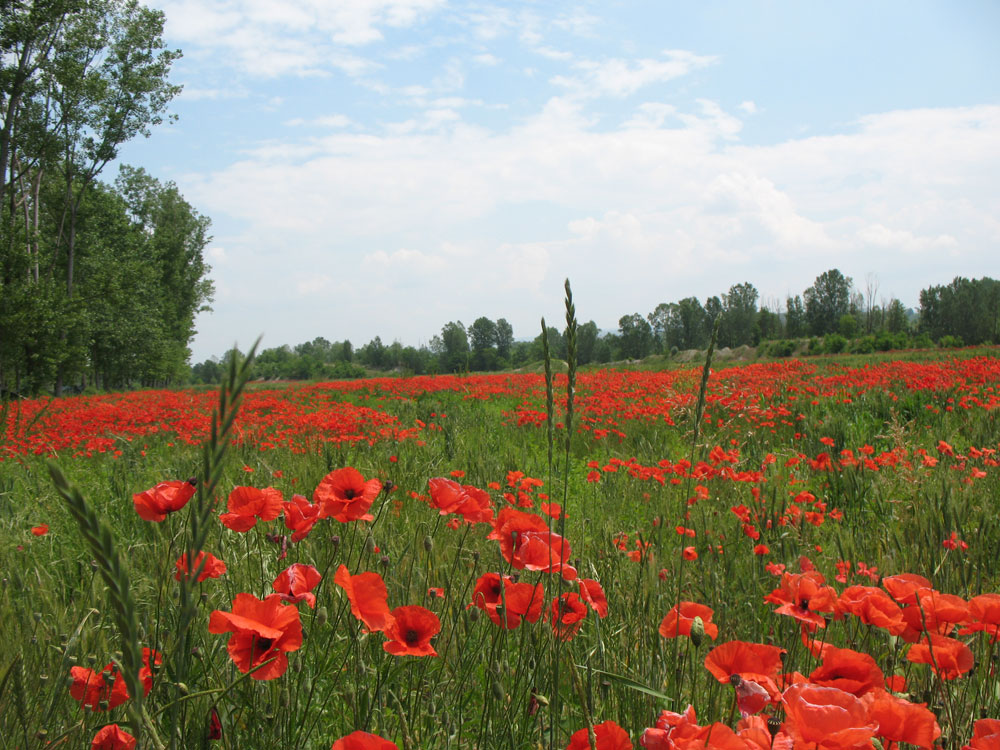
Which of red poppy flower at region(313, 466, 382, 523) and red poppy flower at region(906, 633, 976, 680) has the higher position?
red poppy flower at region(313, 466, 382, 523)

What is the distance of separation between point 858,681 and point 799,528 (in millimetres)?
2047

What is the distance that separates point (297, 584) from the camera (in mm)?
1126

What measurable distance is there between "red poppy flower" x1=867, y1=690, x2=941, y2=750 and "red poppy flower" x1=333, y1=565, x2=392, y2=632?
765 mm

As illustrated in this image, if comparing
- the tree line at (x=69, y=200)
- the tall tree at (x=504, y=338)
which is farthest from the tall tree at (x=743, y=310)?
the tree line at (x=69, y=200)

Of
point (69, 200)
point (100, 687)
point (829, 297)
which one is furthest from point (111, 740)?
point (829, 297)

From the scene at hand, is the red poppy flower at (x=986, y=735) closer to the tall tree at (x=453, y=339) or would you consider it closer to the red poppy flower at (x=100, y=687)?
the red poppy flower at (x=100, y=687)

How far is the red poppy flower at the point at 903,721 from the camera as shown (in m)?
0.83

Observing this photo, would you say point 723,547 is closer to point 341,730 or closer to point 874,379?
point 341,730

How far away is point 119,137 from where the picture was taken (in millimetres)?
22891

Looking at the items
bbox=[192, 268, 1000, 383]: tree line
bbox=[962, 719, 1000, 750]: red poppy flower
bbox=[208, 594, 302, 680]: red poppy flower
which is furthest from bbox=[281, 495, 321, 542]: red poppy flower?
bbox=[192, 268, 1000, 383]: tree line

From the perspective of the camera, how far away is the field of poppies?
2.97ft

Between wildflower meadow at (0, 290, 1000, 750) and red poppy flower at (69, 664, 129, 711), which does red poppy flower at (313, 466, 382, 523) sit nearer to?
wildflower meadow at (0, 290, 1000, 750)

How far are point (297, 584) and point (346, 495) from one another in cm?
33

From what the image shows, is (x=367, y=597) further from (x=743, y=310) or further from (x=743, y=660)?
(x=743, y=310)
